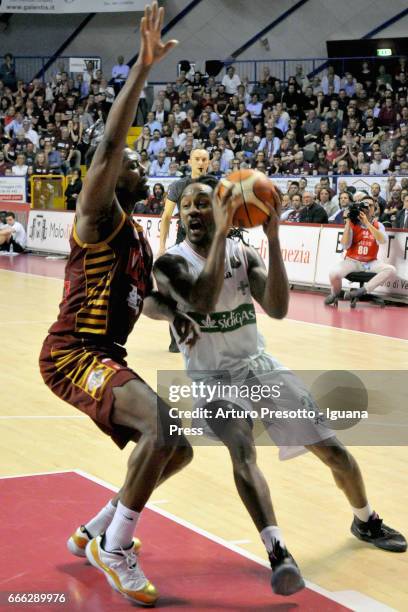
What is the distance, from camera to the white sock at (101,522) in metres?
4.48

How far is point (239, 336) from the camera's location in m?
4.61

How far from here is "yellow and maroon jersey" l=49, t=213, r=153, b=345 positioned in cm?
416

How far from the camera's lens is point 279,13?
91.8ft

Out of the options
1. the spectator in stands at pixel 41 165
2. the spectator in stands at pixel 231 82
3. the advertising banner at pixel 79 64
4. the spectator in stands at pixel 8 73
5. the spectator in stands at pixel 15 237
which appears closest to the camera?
the spectator in stands at pixel 15 237

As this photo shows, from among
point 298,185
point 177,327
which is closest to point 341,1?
point 298,185

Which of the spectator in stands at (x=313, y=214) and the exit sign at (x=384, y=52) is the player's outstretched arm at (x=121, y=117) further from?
the exit sign at (x=384, y=52)

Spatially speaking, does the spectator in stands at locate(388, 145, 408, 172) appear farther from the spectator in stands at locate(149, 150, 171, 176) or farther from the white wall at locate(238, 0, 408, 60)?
the white wall at locate(238, 0, 408, 60)

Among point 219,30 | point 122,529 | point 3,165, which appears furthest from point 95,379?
point 219,30

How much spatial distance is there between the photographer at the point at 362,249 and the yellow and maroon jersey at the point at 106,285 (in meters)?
9.77

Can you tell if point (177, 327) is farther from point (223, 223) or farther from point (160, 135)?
point (160, 135)

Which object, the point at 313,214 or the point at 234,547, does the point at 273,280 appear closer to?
the point at 234,547

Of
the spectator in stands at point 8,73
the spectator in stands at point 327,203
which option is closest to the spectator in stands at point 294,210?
the spectator in stands at point 327,203

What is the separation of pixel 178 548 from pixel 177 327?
3.73ft

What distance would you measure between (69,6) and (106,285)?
91.3 feet
